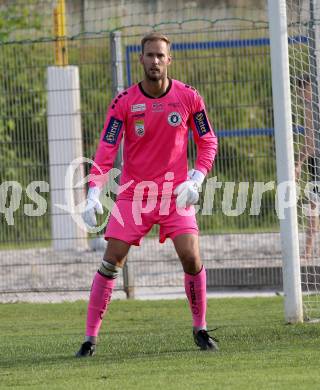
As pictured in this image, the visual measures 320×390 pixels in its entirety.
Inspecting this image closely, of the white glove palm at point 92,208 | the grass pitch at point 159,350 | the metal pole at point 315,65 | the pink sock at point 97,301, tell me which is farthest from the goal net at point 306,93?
the white glove palm at point 92,208

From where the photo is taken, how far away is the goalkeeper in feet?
27.9

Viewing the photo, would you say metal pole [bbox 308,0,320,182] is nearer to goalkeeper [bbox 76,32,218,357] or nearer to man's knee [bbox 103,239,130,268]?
goalkeeper [bbox 76,32,218,357]

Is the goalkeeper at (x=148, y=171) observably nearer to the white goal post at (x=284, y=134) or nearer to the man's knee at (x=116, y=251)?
the man's knee at (x=116, y=251)

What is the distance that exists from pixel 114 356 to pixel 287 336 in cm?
149

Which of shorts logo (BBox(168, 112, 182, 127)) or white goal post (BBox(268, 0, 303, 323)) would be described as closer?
shorts logo (BBox(168, 112, 182, 127))

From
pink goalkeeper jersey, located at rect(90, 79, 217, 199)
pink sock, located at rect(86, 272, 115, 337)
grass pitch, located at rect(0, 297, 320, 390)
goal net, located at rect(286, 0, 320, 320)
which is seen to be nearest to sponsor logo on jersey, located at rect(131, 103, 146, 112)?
pink goalkeeper jersey, located at rect(90, 79, 217, 199)

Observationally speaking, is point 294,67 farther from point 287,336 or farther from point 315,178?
point 287,336

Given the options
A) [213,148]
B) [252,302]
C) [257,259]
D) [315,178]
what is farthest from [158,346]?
[257,259]

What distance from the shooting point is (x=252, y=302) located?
1243cm

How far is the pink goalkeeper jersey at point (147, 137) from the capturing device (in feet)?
28.0

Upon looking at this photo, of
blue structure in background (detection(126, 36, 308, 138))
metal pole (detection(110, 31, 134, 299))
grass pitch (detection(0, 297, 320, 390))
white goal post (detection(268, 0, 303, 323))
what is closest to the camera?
grass pitch (detection(0, 297, 320, 390))

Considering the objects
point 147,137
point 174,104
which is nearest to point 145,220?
point 147,137

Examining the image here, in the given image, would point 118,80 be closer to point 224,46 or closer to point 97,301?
point 224,46

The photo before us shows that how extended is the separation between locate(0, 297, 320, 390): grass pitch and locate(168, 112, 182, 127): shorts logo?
1.62m
